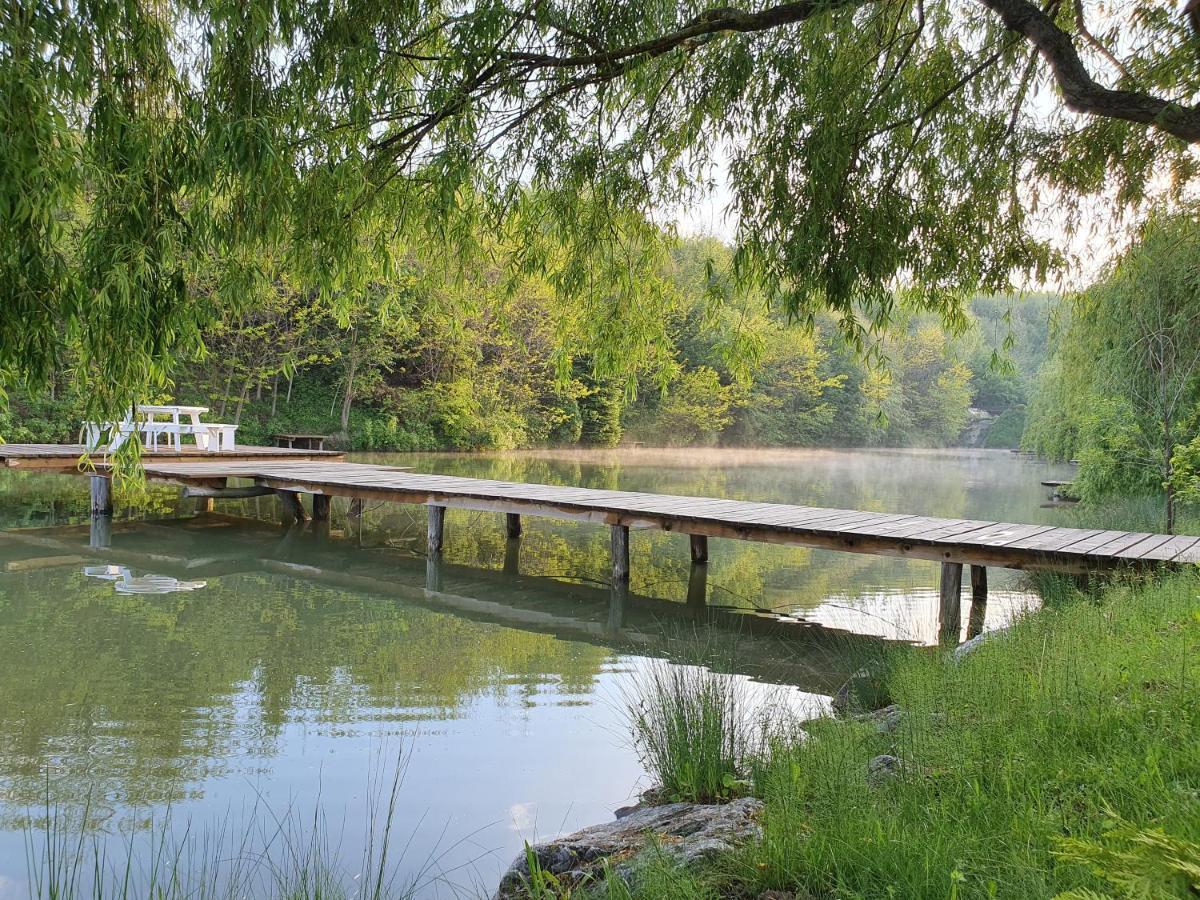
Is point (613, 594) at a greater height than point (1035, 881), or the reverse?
point (1035, 881)

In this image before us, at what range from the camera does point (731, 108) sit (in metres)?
4.98

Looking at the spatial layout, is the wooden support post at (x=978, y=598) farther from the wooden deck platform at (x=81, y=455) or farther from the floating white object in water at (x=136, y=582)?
the wooden deck platform at (x=81, y=455)

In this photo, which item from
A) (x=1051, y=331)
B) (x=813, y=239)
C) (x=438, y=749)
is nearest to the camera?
(x=438, y=749)

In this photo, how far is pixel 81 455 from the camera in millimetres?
9367

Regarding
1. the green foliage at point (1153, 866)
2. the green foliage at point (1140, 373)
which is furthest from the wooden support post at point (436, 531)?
the green foliage at point (1153, 866)

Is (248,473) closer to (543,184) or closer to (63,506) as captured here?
(63,506)

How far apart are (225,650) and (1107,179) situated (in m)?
6.30

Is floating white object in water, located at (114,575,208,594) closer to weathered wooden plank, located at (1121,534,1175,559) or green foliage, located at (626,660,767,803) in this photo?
green foliage, located at (626,660,767,803)

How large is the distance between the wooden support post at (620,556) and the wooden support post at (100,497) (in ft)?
21.4

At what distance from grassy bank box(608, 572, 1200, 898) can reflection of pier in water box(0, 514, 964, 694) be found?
1.81 m

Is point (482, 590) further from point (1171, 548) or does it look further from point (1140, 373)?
point (1140, 373)

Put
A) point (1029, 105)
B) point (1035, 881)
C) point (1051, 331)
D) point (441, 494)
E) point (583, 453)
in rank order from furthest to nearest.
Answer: point (583, 453)
point (441, 494)
point (1051, 331)
point (1029, 105)
point (1035, 881)

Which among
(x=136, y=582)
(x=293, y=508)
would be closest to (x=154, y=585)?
(x=136, y=582)

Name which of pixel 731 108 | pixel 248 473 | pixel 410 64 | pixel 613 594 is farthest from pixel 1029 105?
pixel 248 473
